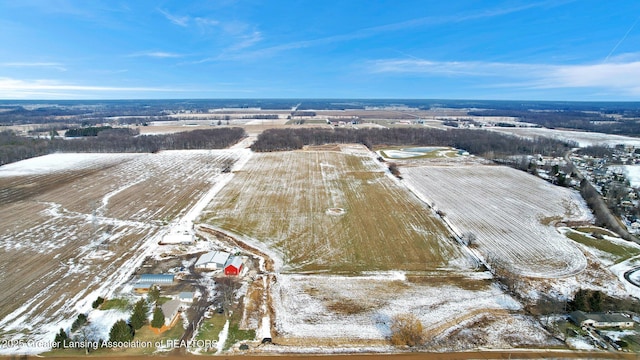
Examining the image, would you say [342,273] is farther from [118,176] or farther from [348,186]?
[118,176]

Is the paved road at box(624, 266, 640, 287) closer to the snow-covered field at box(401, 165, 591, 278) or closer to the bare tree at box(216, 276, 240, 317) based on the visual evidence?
the snow-covered field at box(401, 165, 591, 278)

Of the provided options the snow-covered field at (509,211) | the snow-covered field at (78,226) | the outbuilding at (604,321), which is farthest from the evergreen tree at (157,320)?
the snow-covered field at (509,211)

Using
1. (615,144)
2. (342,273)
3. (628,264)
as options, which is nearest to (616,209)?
(628,264)

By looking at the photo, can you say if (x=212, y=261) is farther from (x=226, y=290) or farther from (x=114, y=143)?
(x=114, y=143)

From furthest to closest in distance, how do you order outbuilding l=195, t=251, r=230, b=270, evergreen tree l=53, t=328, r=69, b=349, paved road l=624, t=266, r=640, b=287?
outbuilding l=195, t=251, r=230, b=270 → paved road l=624, t=266, r=640, b=287 → evergreen tree l=53, t=328, r=69, b=349

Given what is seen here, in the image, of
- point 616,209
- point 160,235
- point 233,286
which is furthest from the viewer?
point 616,209

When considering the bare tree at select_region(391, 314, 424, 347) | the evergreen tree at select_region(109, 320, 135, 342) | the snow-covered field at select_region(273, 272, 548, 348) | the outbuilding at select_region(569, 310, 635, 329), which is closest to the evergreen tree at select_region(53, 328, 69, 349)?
the evergreen tree at select_region(109, 320, 135, 342)
